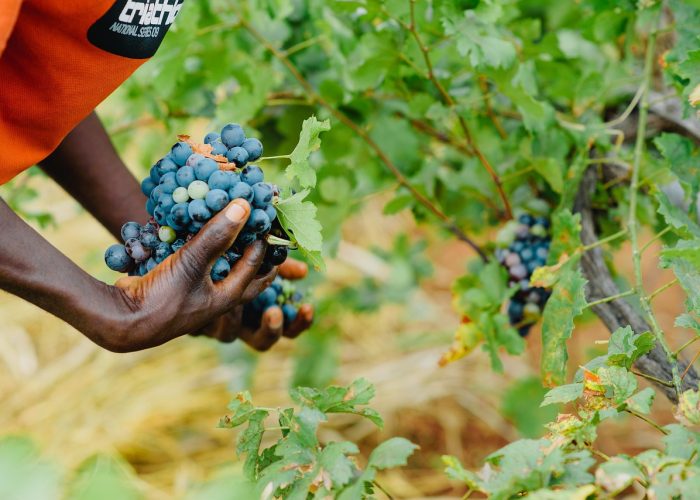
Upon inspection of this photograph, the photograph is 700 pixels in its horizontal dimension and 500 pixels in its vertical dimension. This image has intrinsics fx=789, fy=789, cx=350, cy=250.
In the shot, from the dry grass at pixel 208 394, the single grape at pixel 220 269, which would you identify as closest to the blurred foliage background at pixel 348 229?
the dry grass at pixel 208 394

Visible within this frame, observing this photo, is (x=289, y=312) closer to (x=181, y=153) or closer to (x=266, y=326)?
(x=266, y=326)

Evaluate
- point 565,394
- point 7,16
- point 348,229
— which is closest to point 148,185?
point 7,16

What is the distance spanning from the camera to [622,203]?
4.93 feet

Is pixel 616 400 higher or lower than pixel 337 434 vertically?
higher

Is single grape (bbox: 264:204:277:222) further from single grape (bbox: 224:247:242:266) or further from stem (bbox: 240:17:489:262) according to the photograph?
stem (bbox: 240:17:489:262)

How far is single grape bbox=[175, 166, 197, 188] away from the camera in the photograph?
92 centimetres

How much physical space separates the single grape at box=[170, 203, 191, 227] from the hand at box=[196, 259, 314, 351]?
298mm

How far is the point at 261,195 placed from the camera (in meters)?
0.93

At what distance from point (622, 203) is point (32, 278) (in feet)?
3.53

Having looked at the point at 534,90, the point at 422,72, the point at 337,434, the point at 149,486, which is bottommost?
the point at 337,434

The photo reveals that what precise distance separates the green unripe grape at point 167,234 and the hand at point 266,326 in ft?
0.81

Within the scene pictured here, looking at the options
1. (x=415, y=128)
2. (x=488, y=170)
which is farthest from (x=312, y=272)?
(x=488, y=170)

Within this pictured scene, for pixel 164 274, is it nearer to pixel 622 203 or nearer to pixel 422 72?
pixel 422 72

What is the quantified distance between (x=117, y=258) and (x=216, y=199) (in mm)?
184
